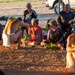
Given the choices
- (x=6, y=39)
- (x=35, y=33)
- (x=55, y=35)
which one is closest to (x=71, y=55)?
(x=55, y=35)

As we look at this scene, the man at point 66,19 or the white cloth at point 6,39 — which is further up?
the man at point 66,19

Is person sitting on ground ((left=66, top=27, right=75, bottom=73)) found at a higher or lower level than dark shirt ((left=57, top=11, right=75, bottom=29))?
lower

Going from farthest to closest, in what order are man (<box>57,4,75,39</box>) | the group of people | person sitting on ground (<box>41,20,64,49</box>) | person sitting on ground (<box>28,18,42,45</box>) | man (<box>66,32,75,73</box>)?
man (<box>57,4,75,39</box>)
person sitting on ground (<box>28,18,42,45</box>)
person sitting on ground (<box>41,20,64,49</box>)
the group of people
man (<box>66,32,75,73</box>)

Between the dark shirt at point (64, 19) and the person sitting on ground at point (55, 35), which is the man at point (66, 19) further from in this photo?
the person sitting on ground at point (55, 35)

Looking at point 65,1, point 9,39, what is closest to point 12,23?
point 9,39

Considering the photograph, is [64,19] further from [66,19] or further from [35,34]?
[35,34]

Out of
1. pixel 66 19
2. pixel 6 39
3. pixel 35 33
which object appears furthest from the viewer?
pixel 66 19

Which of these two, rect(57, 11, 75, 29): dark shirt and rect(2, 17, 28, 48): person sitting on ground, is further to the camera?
rect(57, 11, 75, 29): dark shirt

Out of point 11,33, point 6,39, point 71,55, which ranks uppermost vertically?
point 11,33

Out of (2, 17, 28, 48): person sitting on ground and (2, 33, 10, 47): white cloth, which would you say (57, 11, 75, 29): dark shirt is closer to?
(2, 17, 28, 48): person sitting on ground

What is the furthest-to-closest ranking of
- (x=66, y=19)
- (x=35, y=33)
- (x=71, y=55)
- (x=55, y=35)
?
(x=66, y=19) < (x=35, y=33) < (x=55, y=35) < (x=71, y=55)

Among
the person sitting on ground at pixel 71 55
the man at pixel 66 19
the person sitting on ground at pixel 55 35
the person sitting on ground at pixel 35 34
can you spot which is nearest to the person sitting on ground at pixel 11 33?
the person sitting on ground at pixel 35 34

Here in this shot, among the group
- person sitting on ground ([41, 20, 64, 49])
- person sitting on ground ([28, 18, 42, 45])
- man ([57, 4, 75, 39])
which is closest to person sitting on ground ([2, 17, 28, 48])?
person sitting on ground ([28, 18, 42, 45])

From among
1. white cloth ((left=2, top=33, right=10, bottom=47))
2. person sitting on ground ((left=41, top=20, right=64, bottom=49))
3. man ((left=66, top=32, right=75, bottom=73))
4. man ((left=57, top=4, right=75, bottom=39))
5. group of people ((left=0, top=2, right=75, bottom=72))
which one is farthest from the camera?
man ((left=57, top=4, right=75, bottom=39))
